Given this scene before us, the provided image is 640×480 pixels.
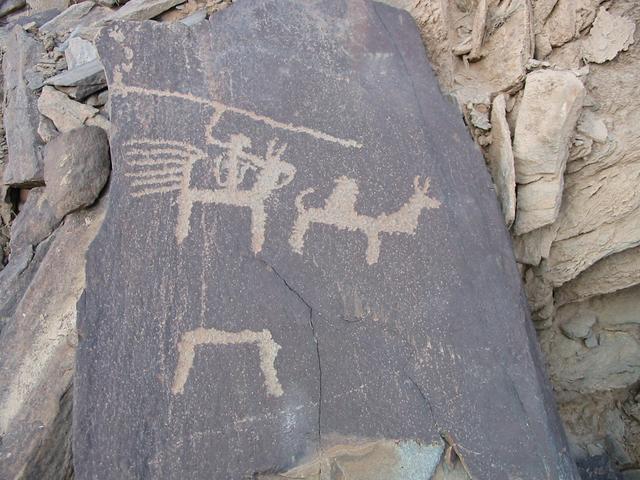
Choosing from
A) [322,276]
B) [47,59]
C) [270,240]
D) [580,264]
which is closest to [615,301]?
[580,264]

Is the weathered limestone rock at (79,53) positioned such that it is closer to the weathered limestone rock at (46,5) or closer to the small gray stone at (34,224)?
the small gray stone at (34,224)

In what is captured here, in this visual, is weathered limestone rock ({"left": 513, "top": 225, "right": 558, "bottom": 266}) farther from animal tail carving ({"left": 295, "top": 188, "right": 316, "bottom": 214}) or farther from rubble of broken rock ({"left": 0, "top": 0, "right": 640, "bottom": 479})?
animal tail carving ({"left": 295, "top": 188, "right": 316, "bottom": 214})

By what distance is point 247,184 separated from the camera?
2.11 metres

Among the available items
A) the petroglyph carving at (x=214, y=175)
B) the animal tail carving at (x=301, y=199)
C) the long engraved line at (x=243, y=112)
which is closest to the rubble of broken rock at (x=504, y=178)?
the long engraved line at (x=243, y=112)

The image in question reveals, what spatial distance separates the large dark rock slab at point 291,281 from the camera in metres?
1.86

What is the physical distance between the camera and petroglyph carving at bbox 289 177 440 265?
6.95 feet

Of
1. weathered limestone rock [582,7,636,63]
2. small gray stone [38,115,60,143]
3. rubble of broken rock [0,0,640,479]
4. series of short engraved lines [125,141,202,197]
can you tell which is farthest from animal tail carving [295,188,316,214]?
weathered limestone rock [582,7,636,63]

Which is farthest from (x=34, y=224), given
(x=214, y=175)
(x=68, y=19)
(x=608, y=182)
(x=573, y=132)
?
(x=608, y=182)

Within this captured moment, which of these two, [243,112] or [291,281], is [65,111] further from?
[291,281]

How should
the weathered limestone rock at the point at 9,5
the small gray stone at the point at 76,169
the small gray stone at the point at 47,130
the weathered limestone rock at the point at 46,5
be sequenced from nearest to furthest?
the small gray stone at the point at 76,169, the small gray stone at the point at 47,130, the weathered limestone rock at the point at 46,5, the weathered limestone rock at the point at 9,5

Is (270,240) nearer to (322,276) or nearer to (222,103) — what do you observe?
(322,276)

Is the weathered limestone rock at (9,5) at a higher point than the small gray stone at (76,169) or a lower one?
lower

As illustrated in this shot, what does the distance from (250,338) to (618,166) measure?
191 centimetres

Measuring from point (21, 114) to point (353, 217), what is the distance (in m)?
1.92
